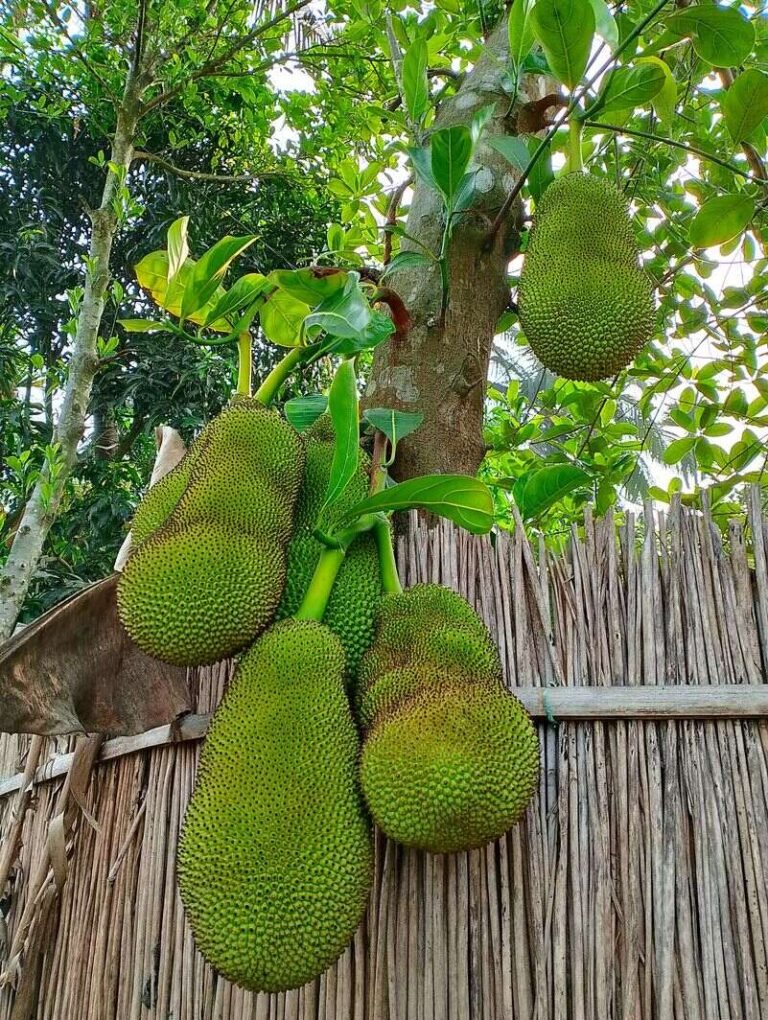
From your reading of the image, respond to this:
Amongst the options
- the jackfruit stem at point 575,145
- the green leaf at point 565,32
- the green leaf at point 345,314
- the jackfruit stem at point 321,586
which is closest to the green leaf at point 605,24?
the green leaf at point 565,32

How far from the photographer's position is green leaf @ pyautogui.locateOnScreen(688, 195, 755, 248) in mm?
977

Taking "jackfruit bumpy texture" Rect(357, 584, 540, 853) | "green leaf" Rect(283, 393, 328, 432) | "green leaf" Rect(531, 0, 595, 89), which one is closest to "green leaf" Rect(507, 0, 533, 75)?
"green leaf" Rect(531, 0, 595, 89)

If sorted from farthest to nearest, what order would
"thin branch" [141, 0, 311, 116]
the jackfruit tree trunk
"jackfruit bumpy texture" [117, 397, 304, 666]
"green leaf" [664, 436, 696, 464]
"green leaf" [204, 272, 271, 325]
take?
1. "thin branch" [141, 0, 311, 116]
2. "green leaf" [664, 436, 696, 464]
3. the jackfruit tree trunk
4. "green leaf" [204, 272, 271, 325]
5. "jackfruit bumpy texture" [117, 397, 304, 666]

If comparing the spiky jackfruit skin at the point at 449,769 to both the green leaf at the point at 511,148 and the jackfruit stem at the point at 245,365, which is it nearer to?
the jackfruit stem at the point at 245,365

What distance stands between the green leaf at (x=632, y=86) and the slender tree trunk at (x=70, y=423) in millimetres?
1484

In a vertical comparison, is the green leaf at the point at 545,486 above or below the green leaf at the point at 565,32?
below

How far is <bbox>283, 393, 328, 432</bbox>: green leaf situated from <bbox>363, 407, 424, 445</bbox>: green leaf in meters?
0.10

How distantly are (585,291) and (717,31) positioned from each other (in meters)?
0.32

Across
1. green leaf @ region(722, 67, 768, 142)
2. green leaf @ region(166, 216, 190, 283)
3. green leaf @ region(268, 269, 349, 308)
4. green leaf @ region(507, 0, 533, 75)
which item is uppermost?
green leaf @ region(507, 0, 533, 75)

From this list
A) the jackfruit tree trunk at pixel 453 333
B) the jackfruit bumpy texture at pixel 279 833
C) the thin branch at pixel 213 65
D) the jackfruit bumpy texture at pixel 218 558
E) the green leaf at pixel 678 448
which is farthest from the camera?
the thin branch at pixel 213 65

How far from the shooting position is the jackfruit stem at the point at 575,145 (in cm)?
96

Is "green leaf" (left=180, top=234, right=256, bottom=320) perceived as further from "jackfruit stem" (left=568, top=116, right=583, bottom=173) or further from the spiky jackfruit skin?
the spiky jackfruit skin

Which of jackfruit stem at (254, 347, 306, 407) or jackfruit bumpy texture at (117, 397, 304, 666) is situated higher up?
jackfruit stem at (254, 347, 306, 407)

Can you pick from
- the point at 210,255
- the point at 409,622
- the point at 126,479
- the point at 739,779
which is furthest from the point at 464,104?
the point at 126,479
